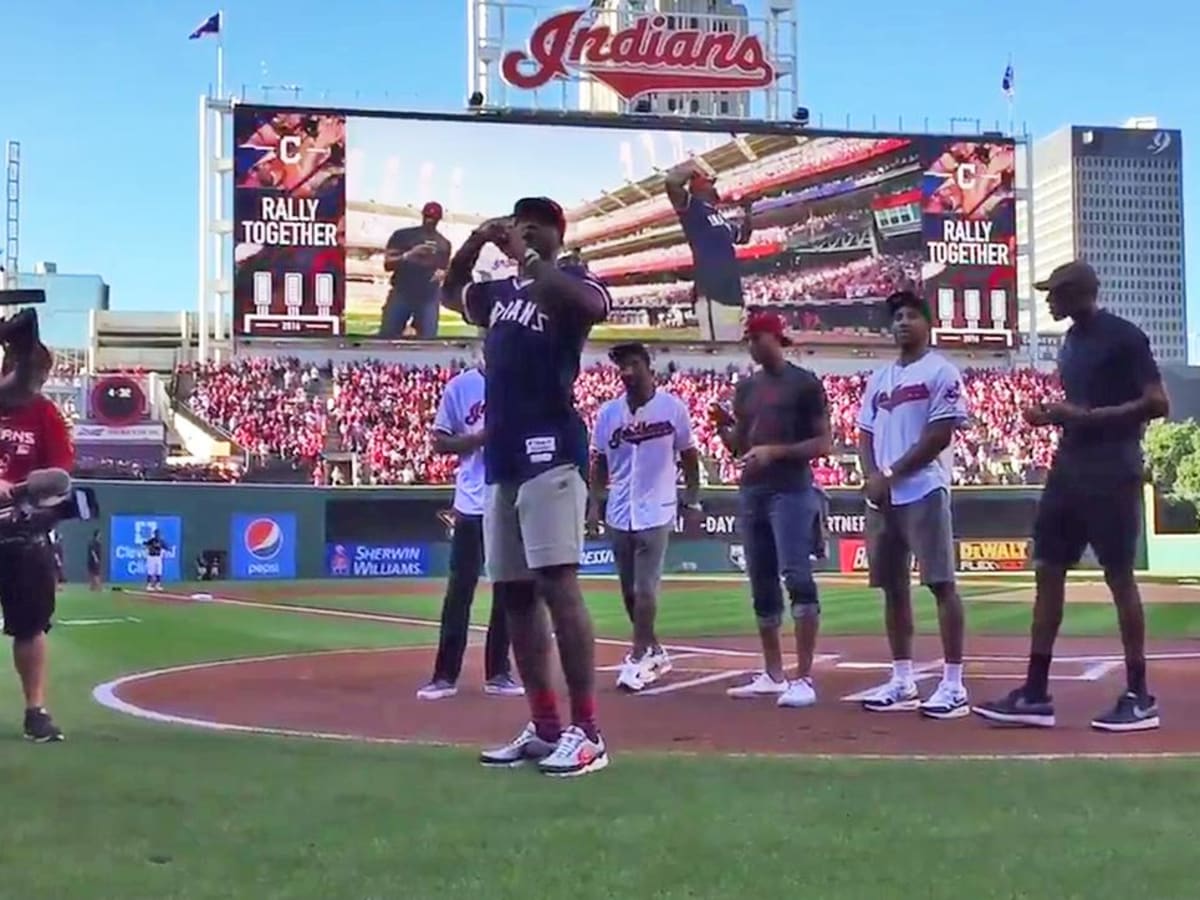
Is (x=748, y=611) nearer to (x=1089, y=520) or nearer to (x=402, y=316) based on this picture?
(x=1089, y=520)

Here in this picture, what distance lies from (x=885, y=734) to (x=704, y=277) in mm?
38246

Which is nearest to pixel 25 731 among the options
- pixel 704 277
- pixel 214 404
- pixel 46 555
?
pixel 46 555

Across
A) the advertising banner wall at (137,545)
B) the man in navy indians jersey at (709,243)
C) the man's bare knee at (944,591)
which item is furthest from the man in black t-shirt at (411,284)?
the man's bare knee at (944,591)

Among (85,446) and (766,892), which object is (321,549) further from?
(766,892)

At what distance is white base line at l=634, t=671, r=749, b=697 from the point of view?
8.32 m

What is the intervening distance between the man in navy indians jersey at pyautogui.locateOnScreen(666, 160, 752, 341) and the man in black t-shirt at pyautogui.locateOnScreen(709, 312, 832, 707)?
3607 centimetres

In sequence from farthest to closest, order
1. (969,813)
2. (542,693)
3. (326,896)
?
(542,693)
(969,813)
(326,896)

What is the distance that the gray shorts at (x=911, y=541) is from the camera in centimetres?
726

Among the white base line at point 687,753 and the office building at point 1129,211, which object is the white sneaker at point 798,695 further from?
the office building at point 1129,211

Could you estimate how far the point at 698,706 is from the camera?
25.1 feet

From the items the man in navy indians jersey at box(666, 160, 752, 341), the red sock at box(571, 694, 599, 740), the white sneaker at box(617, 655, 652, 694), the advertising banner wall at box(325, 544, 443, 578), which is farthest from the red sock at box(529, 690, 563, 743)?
the man in navy indians jersey at box(666, 160, 752, 341)

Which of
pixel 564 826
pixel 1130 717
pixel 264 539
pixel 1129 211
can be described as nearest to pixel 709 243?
pixel 264 539

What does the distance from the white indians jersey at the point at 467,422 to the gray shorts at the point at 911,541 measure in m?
2.14

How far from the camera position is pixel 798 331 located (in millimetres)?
45000
